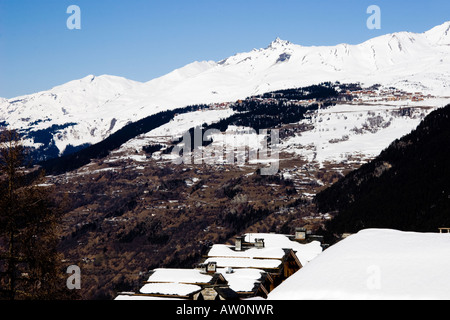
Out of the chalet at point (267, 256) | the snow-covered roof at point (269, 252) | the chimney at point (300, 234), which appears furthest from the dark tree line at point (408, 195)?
the chalet at point (267, 256)

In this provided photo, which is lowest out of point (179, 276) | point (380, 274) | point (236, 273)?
point (236, 273)

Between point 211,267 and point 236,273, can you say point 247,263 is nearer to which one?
point 236,273

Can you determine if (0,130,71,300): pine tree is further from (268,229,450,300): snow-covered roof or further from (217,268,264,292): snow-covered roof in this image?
(217,268,264,292): snow-covered roof

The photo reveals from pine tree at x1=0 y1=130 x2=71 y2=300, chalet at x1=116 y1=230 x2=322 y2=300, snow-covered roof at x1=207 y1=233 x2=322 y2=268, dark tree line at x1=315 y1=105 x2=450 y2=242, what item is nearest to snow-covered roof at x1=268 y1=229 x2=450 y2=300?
pine tree at x1=0 y1=130 x2=71 y2=300

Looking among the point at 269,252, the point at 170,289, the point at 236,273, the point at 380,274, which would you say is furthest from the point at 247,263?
the point at 380,274

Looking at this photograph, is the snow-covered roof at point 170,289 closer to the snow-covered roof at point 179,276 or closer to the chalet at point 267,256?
the snow-covered roof at point 179,276

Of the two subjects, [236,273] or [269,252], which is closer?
[236,273]

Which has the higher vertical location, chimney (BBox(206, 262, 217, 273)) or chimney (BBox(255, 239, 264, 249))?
chimney (BBox(206, 262, 217, 273))
